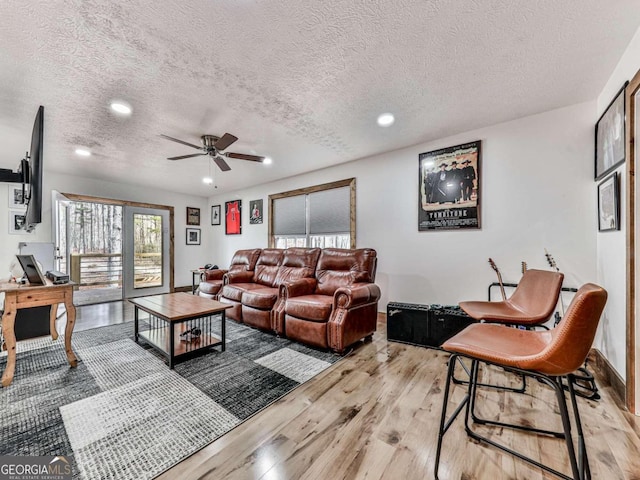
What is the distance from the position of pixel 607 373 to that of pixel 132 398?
3725 millimetres

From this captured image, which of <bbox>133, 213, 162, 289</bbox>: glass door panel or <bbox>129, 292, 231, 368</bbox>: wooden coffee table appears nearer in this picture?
<bbox>129, 292, 231, 368</bbox>: wooden coffee table

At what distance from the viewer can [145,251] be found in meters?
6.07

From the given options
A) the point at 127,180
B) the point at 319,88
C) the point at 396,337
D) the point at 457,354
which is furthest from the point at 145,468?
the point at 127,180

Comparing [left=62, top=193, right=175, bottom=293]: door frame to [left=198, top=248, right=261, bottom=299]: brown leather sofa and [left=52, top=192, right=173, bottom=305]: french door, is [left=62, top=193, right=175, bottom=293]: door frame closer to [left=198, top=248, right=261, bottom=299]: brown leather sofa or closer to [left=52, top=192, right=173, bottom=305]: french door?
[left=52, top=192, right=173, bottom=305]: french door

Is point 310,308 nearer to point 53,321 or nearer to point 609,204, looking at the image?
point 609,204

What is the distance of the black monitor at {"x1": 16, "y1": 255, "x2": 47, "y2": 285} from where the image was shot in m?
2.29

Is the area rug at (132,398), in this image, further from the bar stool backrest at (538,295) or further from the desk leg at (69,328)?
the bar stool backrest at (538,295)

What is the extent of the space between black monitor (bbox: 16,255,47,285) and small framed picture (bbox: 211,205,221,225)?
4.75 meters

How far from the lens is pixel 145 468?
1.30m

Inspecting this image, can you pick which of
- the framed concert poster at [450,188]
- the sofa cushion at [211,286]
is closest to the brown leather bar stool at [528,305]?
the framed concert poster at [450,188]

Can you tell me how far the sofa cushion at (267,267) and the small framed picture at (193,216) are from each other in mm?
3363

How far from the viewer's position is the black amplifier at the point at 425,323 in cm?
275

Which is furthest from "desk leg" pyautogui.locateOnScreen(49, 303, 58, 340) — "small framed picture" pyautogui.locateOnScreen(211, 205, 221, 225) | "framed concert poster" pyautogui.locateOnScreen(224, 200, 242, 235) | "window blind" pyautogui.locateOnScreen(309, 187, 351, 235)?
"small framed picture" pyautogui.locateOnScreen(211, 205, 221, 225)

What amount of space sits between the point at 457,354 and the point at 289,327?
2106 mm
